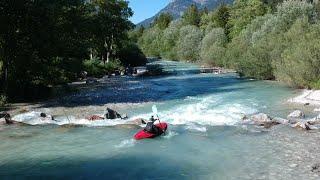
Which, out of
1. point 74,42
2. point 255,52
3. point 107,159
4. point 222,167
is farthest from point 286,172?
point 255,52

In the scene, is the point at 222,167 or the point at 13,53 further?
the point at 13,53

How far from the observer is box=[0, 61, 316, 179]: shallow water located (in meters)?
20.4

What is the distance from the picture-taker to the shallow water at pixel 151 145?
20.4 m

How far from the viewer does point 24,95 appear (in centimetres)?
4294

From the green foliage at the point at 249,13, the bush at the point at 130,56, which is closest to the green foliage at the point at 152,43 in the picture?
the bush at the point at 130,56

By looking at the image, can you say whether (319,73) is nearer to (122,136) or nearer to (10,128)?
(122,136)

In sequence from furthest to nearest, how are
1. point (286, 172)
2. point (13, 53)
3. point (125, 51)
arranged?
point (125, 51), point (13, 53), point (286, 172)

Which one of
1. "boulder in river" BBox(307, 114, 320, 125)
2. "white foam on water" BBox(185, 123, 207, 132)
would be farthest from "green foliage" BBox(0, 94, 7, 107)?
"boulder in river" BBox(307, 114, 320, 125)

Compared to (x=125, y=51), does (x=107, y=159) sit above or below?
below

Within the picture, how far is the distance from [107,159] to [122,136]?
4.39 m

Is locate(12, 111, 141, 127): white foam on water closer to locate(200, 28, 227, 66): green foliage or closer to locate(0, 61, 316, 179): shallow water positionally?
locate(0, 61, 316, 179): shallow water

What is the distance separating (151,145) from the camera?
975 inches

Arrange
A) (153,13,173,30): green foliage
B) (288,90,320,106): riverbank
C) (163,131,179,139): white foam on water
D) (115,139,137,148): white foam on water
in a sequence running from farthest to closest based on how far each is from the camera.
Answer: (153,13,173,30): green foliage, (288,90,320,106): riverbank, (163,131,179,139): white foam on water, (115,139,137,148): white foam on water

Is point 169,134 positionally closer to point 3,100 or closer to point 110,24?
point 3,100
